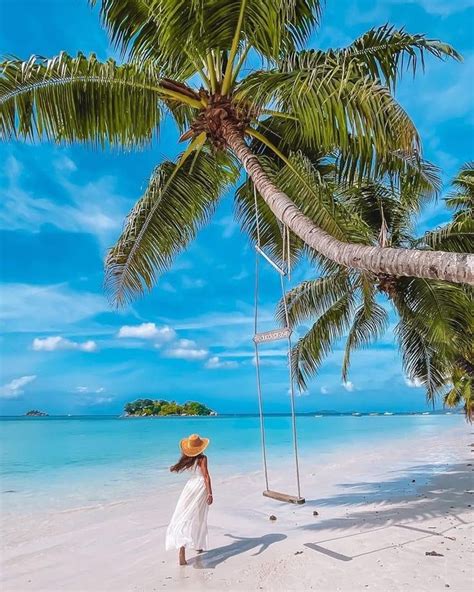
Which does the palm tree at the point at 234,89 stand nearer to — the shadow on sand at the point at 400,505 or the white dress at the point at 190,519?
the white dress at the point at 190,519

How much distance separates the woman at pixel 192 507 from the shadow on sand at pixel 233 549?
0.39 ft

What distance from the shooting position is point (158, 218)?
6.91 m

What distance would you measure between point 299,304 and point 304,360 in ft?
3.80

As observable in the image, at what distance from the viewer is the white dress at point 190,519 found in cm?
499

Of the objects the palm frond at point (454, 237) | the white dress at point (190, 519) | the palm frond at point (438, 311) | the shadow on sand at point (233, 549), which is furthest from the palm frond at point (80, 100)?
the palm frond at point (454, 237)

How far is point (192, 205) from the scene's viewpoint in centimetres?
711

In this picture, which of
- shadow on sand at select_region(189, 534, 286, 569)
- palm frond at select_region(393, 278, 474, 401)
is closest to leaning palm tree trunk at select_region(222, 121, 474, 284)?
shadow on sand at select_region(189, 534, 286, 569)

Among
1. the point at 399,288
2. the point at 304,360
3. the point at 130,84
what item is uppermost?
the point at 130,84

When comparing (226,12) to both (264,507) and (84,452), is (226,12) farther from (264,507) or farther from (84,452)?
(84,452)

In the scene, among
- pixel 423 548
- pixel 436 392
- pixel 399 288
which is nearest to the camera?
pixel 423 548

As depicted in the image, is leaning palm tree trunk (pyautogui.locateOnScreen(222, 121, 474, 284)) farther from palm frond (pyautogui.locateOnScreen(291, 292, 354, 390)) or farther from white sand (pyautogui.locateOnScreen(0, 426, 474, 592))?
palm frond (pyautogui.locateOnScreen(291, 292, 354, 390))

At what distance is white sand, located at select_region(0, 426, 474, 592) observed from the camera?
14.6ft

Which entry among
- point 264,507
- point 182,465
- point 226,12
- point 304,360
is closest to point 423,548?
point 182,465

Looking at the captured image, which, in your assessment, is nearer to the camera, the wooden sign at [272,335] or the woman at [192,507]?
the wooden sign at [272,335]
